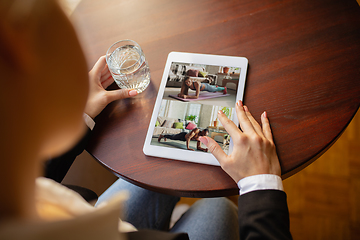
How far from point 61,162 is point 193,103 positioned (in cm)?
38

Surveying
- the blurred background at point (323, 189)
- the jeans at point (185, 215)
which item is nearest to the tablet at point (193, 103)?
the jeans at point (185, 215)

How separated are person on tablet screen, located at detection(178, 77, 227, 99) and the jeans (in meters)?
0.34

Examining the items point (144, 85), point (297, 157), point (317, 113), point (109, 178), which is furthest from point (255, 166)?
point (109, 178)

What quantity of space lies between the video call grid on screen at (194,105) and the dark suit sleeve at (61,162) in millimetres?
179

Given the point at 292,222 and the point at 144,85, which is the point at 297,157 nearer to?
the point at 144,85

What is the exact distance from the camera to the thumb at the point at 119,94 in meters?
0.63

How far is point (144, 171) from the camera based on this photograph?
1.80 feet

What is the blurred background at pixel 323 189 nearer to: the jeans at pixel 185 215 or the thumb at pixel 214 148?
the jeans at pixel 185 215

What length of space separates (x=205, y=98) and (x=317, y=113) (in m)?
0.28

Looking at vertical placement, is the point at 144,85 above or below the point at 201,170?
above

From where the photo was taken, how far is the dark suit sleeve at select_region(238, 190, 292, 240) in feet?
1.54

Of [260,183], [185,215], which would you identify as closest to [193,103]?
[260,183]

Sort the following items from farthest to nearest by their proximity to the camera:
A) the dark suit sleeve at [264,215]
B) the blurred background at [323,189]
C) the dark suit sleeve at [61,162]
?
1. the blurred background at [323,189]
2. the dark suit sleeve at [61,162]
3. the dark suit sleeve at [264,215]

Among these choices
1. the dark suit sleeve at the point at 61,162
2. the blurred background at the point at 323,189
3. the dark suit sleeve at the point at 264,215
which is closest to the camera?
the dark suit sleeve at the point at 264,215
